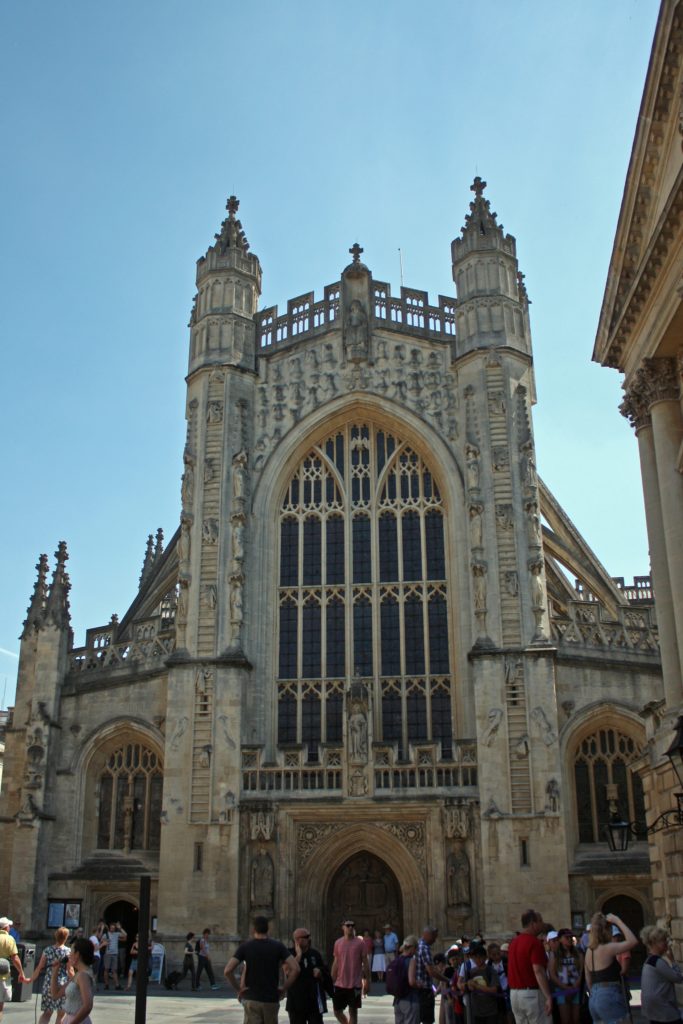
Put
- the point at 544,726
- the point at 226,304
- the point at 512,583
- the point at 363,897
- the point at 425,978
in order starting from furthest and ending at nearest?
the point at 226,304 → the point at 512,583 → the point at 363,897 → the point at 544,726 → the point at 425,978

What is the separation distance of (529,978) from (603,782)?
1708cm

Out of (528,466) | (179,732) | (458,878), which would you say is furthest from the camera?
(528,466)

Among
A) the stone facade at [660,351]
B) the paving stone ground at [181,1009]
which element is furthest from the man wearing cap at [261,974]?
the paving stone ground at [181,1009]

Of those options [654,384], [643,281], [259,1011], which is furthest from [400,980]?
[643,281]

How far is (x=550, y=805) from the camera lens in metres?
24.6

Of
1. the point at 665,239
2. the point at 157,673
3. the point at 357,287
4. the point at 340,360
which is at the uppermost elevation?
the point at 357,287

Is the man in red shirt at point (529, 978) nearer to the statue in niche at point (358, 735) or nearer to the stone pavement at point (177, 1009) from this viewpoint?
the stone pavement at point (177, 1009)

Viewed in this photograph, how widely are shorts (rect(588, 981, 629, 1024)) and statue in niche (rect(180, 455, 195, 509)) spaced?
20.7 m

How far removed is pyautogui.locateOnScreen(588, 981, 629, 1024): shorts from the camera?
386 inches

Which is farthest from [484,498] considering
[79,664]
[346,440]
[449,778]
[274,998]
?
[274,998]

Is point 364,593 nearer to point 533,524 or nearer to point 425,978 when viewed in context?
point 533,524

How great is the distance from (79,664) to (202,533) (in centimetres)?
519

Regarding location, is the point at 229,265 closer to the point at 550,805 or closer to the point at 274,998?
the point at 550,805

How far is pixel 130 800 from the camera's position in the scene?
27984 millimetres
